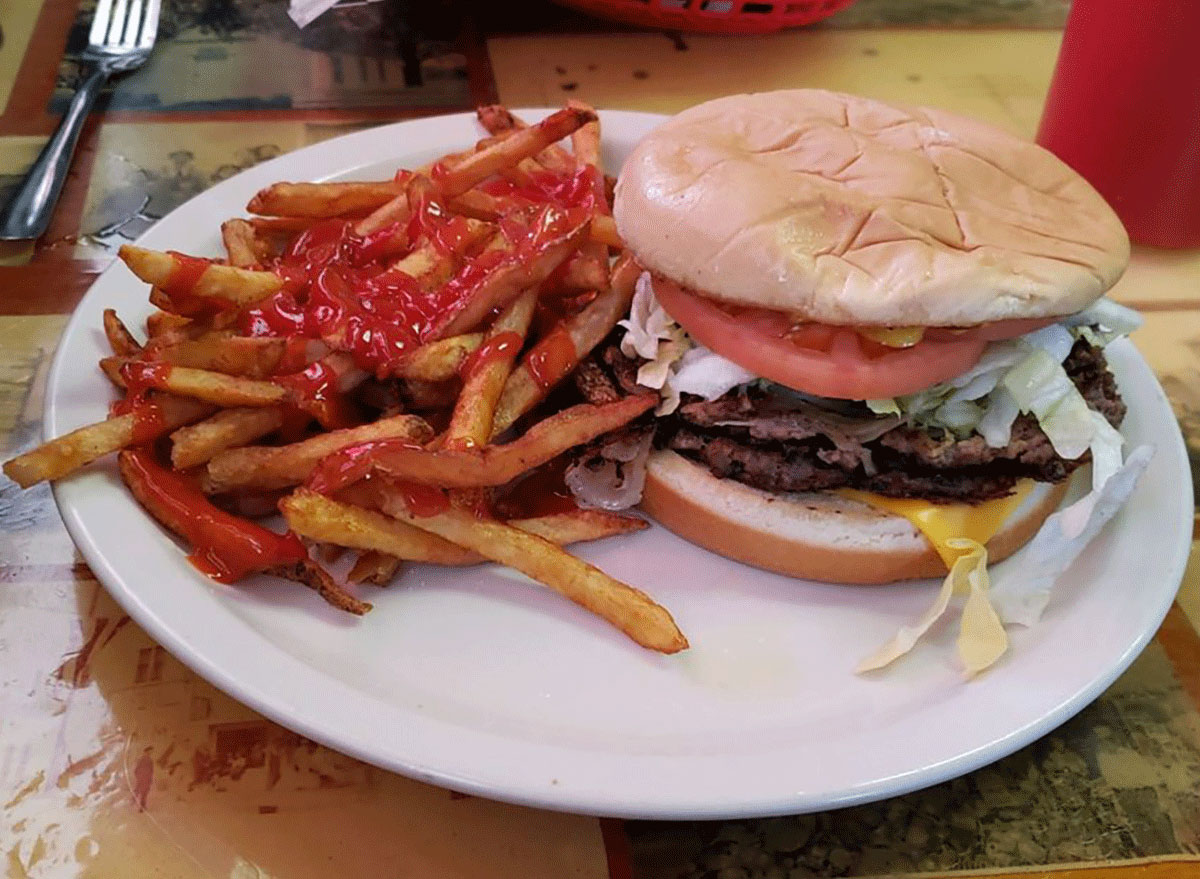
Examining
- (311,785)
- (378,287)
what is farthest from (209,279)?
(311,785)

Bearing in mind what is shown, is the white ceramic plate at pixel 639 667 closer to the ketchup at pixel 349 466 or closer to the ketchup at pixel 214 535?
the ketchup at pixel 214 535

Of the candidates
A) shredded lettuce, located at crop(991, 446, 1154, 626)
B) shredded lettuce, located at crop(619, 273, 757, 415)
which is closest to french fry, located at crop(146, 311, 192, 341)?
shredded lettuce, located at crop(619, 273, 757, 415)

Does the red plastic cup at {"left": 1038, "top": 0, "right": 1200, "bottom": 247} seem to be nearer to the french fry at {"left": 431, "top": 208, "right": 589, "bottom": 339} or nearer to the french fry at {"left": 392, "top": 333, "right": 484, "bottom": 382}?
the french fry at {"left": 431, "top": 208, "right": 589, "bottom": 339}

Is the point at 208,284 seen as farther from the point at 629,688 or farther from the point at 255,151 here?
the point at 255,151

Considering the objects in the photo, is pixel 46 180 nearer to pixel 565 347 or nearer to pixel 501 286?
pixel 501 286

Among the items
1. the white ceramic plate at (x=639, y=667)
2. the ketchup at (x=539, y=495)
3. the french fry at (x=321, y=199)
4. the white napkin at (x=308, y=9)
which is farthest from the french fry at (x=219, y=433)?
the white napkin at (x=308, y=9)

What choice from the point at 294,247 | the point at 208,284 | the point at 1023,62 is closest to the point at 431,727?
the point at 208,284
